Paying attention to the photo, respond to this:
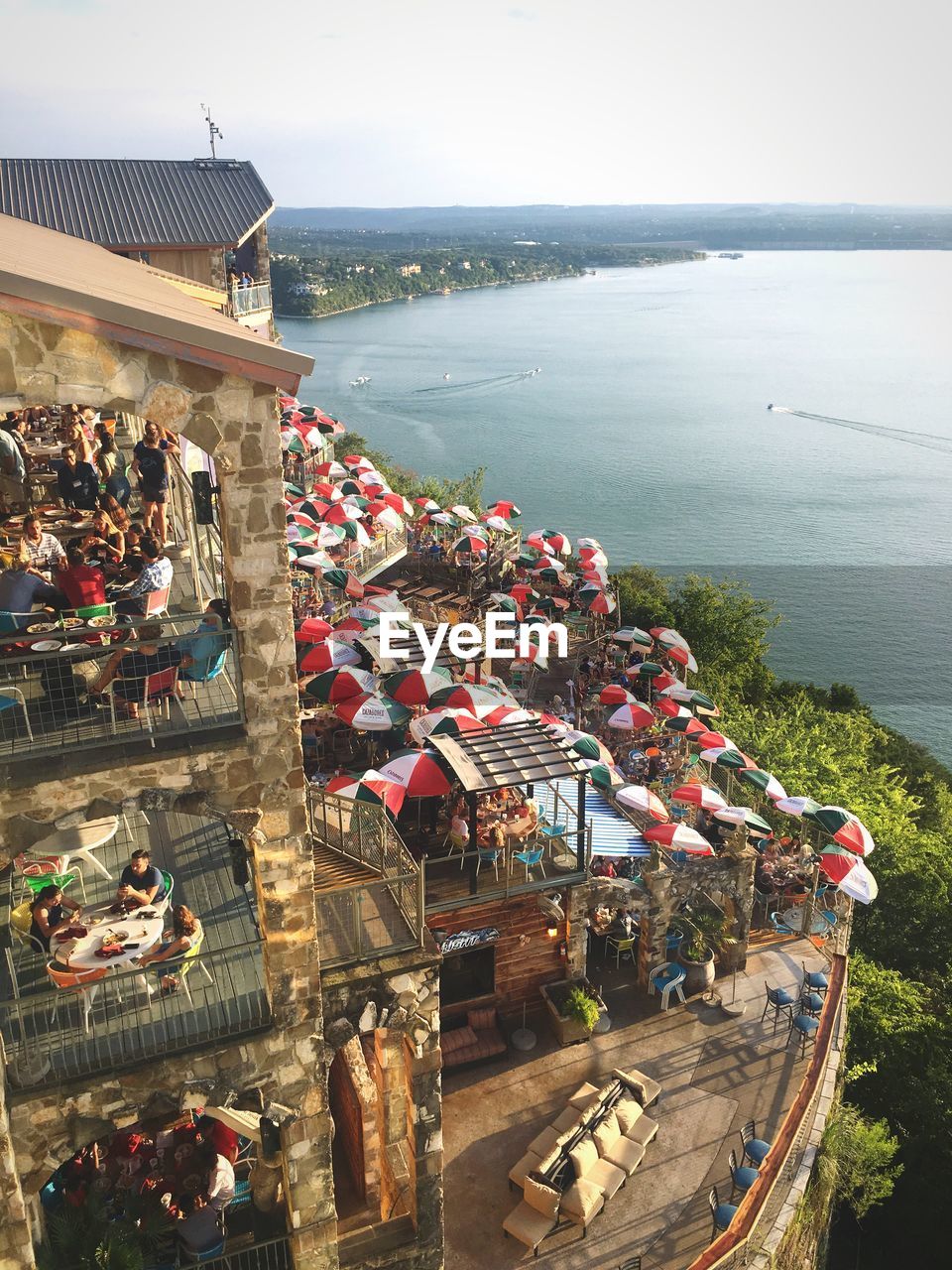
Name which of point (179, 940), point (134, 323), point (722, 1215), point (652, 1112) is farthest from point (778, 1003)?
point (134, 323)

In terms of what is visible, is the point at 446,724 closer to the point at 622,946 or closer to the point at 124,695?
the point at 622,946

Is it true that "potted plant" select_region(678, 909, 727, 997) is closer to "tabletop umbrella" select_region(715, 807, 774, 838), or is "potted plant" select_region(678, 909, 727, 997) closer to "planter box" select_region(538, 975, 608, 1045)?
"planter box" select_region(538, 975, 608, 1045)

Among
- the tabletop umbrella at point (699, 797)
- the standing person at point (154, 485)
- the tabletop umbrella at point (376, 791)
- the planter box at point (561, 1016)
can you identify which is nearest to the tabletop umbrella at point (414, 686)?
the tabletop umbrella at point (376, 791)

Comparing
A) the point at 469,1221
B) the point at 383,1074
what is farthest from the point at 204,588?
the point at 469,1221

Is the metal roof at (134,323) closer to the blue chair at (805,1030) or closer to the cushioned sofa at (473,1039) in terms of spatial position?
the cushioned sofa at (473,1039)

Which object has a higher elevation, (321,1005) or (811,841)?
(321,1005)

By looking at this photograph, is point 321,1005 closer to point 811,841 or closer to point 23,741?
point 23,741

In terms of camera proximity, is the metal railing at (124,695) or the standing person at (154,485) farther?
the standing person at (154,485)
